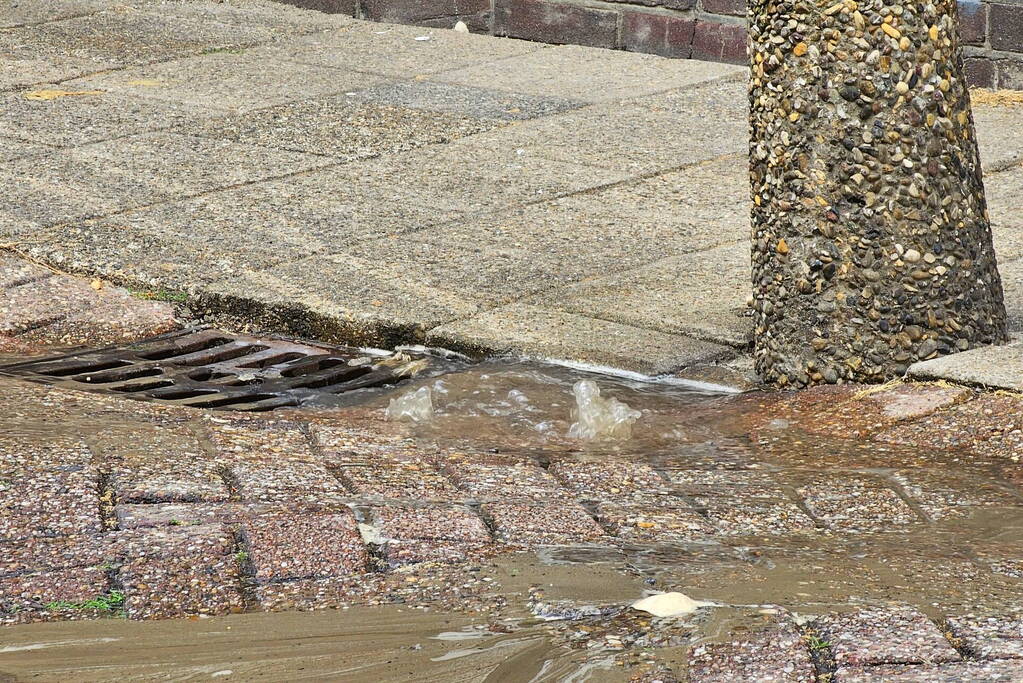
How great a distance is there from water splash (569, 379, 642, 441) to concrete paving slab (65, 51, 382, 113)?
387cm

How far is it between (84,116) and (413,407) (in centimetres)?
385

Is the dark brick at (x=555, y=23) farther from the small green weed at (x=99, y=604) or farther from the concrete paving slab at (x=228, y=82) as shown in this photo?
the small green weed at (x=99, y=604)

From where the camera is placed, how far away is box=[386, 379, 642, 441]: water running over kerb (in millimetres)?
4070

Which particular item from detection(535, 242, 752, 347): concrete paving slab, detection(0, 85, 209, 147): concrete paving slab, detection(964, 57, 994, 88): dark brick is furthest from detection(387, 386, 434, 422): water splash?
detection(964, 57, 994, 88): dark brick

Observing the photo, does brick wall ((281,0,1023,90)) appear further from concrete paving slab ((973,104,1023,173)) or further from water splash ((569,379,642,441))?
water splash ((569,379,642,441))

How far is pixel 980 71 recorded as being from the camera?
7.77 metres

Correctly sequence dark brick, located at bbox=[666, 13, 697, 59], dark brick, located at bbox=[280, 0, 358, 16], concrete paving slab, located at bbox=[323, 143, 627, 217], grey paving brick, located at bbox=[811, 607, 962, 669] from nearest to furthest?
grey paving brick, located at bbox=[811, 607, 962, 669]
concrete paving slab, located at bbox=[323, 143, 627, 217]
dark brick, located at bbox=[666, 13, 697, 59]
dark brick, located at bbox=[280, 0, 358, 16]

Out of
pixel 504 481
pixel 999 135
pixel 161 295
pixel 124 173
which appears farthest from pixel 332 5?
pixel 504 481

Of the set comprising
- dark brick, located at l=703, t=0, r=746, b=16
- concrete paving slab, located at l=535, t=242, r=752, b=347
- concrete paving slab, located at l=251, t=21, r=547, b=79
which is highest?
dark brick, located at l=703, t=0, r=746, b=16

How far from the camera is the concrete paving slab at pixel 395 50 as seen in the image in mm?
8508

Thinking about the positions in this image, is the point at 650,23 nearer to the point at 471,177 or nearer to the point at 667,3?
the point at 667,3

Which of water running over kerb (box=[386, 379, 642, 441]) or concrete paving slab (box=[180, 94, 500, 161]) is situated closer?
water running over kerb (box=[386, 379, 642, 441])

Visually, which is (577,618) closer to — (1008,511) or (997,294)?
(1008,511)

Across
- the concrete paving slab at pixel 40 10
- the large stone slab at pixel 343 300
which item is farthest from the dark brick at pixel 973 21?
the concrete paving slab at pixel 40 10
